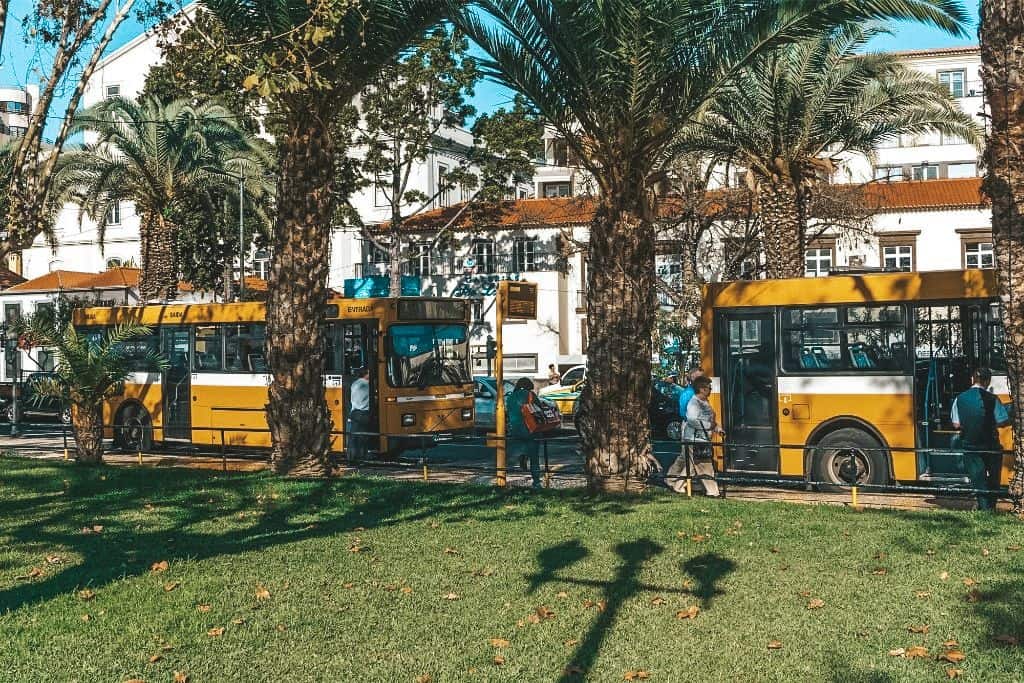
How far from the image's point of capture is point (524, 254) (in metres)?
53.9

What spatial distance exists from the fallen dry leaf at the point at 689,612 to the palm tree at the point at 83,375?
458 inches

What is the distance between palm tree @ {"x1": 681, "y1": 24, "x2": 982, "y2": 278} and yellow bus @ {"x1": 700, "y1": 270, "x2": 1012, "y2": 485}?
840 centimetres

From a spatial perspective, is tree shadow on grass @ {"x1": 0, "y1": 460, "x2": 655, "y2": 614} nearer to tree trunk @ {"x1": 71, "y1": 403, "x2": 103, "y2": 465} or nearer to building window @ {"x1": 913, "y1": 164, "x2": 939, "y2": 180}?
tree trunk @ {"x1": 71, "y1": 403, "x2": 103, "y2": 465}

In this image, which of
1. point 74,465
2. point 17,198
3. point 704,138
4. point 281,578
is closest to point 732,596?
point 281,578

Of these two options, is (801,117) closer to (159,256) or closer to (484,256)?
(159,256)

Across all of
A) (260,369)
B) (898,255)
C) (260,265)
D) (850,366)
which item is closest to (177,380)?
(260,369)

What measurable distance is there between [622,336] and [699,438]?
199cm

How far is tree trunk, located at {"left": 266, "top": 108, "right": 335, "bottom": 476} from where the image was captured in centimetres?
1540

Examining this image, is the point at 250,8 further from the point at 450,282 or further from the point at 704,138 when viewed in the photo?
the point at 450,282

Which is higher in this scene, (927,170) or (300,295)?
(927,170)

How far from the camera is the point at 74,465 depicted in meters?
→ 17.1

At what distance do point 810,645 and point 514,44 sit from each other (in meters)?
8.72

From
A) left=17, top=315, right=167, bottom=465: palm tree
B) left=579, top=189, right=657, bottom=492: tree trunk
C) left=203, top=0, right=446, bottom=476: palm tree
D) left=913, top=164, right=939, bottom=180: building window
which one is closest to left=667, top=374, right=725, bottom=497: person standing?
left=579, top=189, right=657, bottom=492: tree trunk

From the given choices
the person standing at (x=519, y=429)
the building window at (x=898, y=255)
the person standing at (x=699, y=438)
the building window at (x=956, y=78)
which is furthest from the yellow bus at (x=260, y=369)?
the building window at (x=956, y=78)
